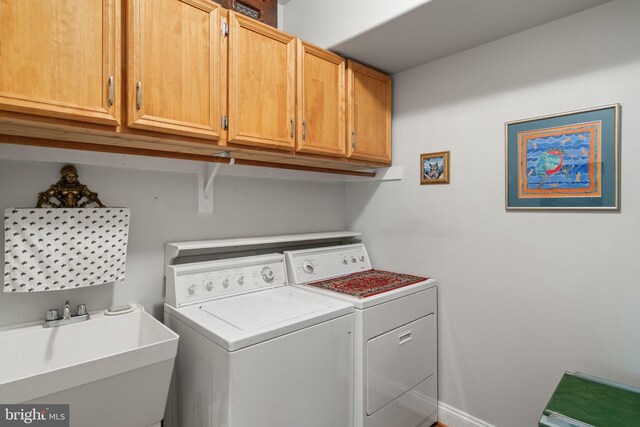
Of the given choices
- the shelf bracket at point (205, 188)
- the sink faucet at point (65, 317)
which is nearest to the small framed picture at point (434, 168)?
the shelf bracket at point (205, 188)

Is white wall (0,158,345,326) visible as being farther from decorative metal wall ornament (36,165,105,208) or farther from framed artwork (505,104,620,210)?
framed artwork (505,104,620,210)

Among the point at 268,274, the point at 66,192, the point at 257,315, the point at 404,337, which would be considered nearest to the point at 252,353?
the point at 257,315

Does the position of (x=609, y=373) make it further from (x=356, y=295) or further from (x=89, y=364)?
(x=89, y=364)

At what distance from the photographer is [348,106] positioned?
2.10m

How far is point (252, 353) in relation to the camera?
1.31 m

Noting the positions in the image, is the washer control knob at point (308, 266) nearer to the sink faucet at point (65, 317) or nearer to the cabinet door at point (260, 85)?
the cabinet door at point (260, 85)

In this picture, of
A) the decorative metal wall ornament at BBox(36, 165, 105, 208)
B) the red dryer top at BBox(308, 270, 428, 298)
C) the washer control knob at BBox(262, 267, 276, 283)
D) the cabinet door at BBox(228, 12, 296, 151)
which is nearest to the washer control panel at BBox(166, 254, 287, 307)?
the washer control knob at BBox(262, 267, 276, 283)

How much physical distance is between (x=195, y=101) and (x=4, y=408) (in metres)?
1.22

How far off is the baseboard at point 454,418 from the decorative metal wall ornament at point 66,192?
2324mm

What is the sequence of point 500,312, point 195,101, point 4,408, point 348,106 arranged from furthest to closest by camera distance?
1. point 348,106
2. point 500,312
3. point 195,101
4. point 4,408

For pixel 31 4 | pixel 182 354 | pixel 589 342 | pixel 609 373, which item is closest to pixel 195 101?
pixel 31 4

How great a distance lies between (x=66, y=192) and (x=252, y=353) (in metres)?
1.08

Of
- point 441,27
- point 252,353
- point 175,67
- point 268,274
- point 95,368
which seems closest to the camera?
point 95,368

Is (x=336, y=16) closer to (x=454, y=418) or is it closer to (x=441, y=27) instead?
(x=441, y=27)
